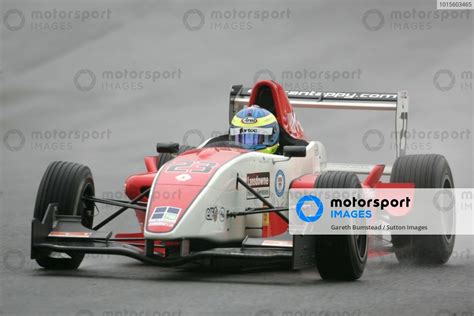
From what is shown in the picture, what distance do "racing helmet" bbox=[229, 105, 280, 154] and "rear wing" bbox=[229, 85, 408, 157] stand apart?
2.06 m

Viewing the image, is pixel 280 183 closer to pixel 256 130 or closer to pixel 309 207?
pixel 256 130

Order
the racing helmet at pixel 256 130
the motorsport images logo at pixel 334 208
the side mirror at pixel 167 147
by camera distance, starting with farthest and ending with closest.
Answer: the racing helmet at pixel 256 130 < the side mirror at pixel 167 147 < the motorsport images logo at pixel 334 208

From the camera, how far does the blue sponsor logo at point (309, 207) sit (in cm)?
1013

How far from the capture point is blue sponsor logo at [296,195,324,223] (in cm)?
1013

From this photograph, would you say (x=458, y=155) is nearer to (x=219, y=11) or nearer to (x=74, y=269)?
(x=219, y=11)

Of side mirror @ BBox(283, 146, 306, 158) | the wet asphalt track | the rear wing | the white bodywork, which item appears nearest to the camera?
the white bodywork

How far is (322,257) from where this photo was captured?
10.0 metres

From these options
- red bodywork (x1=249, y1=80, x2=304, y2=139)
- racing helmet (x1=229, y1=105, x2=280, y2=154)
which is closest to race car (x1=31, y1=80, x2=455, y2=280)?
racing helmet (x1=229, y1=105, x2=280, y2=154)

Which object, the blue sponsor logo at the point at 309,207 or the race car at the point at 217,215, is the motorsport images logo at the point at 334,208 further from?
the race car at the point at 217,215

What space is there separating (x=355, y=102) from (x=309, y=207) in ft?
13.1

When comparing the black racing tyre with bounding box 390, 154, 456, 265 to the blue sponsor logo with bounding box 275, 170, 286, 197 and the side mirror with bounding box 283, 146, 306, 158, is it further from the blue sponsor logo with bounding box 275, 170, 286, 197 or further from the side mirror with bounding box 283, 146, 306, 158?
the side mirror with bounding box 283, 146, 306, 158

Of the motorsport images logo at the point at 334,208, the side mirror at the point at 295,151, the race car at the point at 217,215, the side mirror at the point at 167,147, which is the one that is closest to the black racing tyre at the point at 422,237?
the race car at the point at 217,215

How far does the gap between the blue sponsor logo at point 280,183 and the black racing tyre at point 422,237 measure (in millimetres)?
1724

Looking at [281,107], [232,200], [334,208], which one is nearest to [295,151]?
[232,200]
